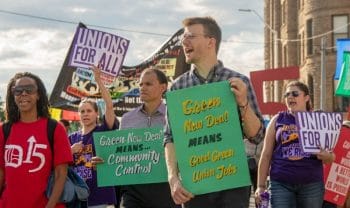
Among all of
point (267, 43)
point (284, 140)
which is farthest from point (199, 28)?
point (267, 43)

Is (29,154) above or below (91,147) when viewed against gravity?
above

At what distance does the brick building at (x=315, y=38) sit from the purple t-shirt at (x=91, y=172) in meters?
26.9

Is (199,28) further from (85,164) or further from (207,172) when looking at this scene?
(85,164)

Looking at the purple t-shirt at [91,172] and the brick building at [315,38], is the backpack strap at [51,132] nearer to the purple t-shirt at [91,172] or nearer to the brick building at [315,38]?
the purple t-shirt at [91,172]

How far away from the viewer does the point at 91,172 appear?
23.5 feet

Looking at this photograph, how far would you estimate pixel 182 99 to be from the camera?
14.4 feet

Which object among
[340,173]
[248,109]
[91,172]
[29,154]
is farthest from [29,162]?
[340,173]

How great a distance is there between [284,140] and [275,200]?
21.8 inches

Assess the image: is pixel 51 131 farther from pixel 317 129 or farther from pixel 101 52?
pixel 101 52

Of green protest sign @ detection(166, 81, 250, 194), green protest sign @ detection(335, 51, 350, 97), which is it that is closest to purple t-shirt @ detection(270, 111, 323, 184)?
green protest sign @ detection(166, 81, 250, 194)

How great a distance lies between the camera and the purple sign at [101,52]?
9.98 m

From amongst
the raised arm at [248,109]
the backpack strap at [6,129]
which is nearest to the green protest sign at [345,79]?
the backpack strap at [6,129]

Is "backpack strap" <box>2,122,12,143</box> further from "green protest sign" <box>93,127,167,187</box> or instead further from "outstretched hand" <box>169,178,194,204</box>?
"outstretched hand" <box>169,178,194,204</box>

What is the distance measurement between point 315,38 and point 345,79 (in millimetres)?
28010
